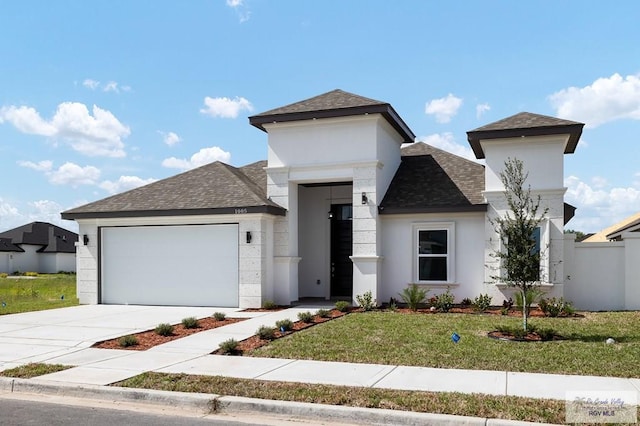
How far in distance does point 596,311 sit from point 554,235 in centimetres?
245

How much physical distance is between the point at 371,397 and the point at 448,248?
10.6 m

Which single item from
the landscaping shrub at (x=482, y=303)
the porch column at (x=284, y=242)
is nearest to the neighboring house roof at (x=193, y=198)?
the porch column at (x=284, y=242)

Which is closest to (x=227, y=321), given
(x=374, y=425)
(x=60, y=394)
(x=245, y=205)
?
(x=245, y=205)

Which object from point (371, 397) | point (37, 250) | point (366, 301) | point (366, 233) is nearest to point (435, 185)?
point (366, 233)

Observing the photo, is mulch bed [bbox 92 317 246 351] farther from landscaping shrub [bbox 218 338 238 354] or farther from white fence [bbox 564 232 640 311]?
white fence [bbox 564 232 640 311]

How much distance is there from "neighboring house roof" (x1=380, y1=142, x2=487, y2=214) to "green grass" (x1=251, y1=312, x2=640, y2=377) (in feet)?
13.6

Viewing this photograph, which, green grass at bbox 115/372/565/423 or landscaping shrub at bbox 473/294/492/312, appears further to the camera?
landscaping shrub at bbox 473/294/492/312

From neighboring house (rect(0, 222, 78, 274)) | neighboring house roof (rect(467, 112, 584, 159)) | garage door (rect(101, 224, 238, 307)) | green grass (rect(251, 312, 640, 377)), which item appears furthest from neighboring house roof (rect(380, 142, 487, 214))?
neighboring house (rect(0, 222, 78, 274))

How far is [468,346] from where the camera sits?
9.90 metres

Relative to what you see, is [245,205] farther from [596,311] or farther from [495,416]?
[495,416]

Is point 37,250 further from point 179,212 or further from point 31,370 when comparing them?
point 31,370

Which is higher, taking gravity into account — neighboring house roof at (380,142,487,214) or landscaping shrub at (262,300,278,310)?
neighboring house roof at (380,142,487,214)

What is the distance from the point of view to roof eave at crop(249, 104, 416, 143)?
53.8 feet

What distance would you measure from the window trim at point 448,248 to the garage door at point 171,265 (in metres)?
5.37
